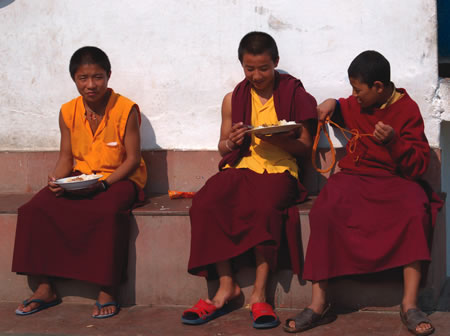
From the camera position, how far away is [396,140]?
12.6ft

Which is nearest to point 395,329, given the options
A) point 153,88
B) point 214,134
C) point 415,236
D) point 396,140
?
point 415,236

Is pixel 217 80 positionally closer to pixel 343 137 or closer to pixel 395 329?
pixel 343 137

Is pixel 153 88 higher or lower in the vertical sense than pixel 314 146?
higher

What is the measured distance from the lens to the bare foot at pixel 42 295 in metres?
4.18

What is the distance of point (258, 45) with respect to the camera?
4.21 metres

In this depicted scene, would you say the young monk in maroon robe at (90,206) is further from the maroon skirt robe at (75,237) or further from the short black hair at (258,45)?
the short black hair at (258,45)

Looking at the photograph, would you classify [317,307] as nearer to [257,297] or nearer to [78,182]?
[257,297]

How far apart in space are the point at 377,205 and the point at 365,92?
2.11 feet

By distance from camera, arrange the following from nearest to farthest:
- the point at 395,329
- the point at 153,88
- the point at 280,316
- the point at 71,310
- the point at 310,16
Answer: the point at 395,329, the point at 280,316, the point at 71,310, the point at 310,16, the point at 153,88

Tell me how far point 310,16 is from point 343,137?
802 mm

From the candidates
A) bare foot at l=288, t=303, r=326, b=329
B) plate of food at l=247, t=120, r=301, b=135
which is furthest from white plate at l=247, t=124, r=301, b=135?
bare foot at l=288, t=303, r=326, b=329

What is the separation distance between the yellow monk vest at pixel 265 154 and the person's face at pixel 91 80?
3.08ft

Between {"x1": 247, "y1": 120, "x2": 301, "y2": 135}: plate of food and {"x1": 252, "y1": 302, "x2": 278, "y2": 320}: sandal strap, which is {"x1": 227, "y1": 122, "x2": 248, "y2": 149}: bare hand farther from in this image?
{"x1": 252, "y1": 302, "x2": 278, "y2": 320}: sandal strap

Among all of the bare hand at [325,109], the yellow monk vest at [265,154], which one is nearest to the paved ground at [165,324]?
the yellow monk vest at [265,154]
